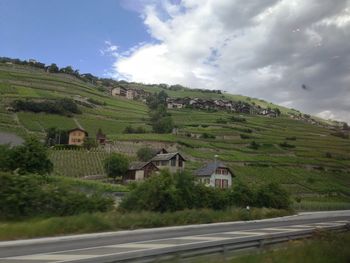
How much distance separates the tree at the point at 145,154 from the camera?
90.5 meters

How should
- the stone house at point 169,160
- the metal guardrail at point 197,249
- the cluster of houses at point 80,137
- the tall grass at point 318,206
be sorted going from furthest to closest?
the cluster of houses at point 80,137 → the stone house at point 169,160 → the tall grass at point 318,206 → the metal guardrail at point 197,249

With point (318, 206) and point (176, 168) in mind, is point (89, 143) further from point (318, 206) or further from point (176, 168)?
point (318, 206)

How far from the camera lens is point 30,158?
45500 mm

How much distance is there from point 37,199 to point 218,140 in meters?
87.2

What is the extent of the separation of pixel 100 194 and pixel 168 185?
5770mm

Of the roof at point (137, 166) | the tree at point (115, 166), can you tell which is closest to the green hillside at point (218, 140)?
the tree at point (115, 166)

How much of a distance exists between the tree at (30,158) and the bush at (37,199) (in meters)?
15.7

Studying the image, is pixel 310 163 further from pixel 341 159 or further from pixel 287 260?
pixel 287 260

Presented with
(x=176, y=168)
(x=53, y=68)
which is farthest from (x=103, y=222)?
(x=53, y=68)

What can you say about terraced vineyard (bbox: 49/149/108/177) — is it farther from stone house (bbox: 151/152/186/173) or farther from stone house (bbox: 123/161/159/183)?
stone house (bbox: 151/152/186/173)

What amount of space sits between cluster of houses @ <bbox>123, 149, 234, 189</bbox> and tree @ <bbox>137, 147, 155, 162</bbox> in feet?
6.78

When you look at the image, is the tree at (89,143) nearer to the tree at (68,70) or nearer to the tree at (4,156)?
the tree at (4,156)

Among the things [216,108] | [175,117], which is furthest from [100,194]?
[216,108]

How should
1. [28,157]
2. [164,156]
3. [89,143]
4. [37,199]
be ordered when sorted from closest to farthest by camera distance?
1. [37,199]
2. [28,157]
3. [164,156]
4. [89,143]
